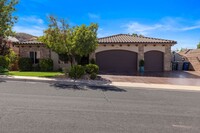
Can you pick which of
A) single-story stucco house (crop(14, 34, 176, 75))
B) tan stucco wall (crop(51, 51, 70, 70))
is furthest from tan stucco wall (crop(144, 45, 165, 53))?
tan stucco wall (crop(51, 51, 70, 70))

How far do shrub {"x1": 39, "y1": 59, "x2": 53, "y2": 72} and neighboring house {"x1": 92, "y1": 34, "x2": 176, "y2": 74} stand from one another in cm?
481

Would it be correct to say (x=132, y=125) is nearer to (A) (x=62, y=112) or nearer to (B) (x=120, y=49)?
(A) (x=62, y=112)

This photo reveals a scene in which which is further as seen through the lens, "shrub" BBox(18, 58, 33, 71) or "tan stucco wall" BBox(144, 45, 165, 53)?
"tan stucco wall" BBox(144, 45, 165, 53)

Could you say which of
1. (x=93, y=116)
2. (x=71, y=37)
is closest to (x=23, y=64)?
(x=71, y=37)

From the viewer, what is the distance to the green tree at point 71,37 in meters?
15.6

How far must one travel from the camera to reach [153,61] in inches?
998

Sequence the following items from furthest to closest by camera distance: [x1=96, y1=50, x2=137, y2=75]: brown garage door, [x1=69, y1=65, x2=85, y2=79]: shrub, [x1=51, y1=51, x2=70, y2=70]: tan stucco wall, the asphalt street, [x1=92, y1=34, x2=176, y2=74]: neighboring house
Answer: [x1=96, y1=50, x2=137, y2=75]: brown garage door < [x1=92, y1=34, x2=176, y2=74]: neighboring house < [x1=51, y1=51, x2=70, y2=70]: tan stucco wall < [x1=69, y1=65, x2=85, y2=79]: shrub < the asphalt street

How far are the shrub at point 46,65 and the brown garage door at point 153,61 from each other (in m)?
10.6

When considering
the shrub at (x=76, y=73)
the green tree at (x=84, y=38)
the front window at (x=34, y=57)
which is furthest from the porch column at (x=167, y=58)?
the front window at (x=34, y=57)

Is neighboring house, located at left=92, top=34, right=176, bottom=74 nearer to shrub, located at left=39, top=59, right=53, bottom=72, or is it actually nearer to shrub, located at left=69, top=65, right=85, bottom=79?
shrub, located at left=39, top=59, right=53, bottom=72

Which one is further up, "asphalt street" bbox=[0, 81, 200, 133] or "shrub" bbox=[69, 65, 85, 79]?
"shrub" bbox=[69, 65, 85, 79]

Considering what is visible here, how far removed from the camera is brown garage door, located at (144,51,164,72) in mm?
25250

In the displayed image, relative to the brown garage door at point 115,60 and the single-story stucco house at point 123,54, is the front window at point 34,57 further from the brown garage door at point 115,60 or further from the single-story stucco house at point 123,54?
the brown garage door at point 115,60

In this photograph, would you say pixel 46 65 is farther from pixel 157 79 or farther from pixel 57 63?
pixel 157 79
